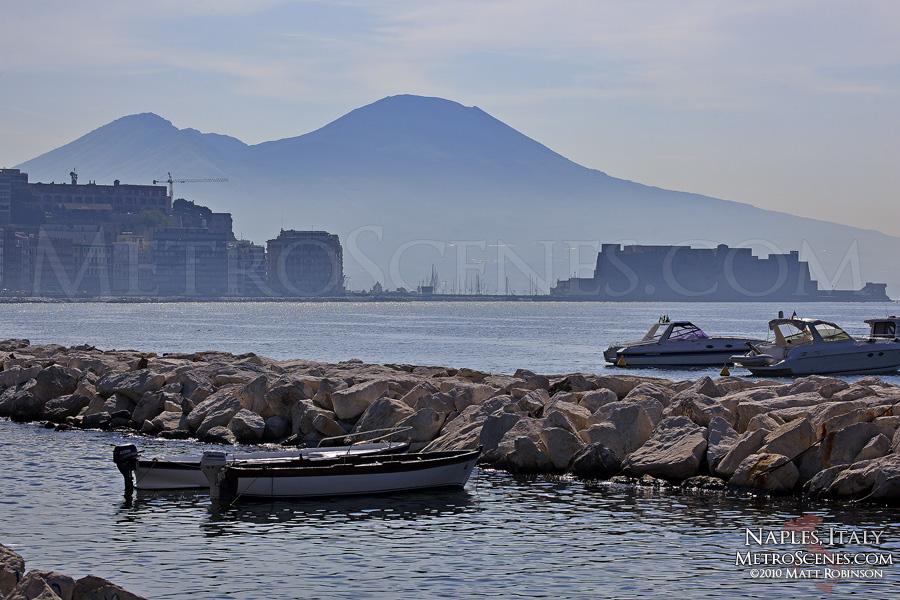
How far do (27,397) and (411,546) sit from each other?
15.7m

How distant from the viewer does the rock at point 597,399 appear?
20.4m

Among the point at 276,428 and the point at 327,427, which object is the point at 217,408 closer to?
the point at 276,428

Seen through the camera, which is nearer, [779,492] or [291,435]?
[779,492]

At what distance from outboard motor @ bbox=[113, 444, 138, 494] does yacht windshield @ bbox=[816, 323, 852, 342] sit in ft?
102

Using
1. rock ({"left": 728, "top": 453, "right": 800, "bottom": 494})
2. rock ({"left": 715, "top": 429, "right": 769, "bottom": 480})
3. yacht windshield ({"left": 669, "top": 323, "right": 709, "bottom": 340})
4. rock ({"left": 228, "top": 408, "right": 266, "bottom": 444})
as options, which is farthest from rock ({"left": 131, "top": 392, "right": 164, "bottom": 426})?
yacht windshield ({"left": 669, "top": 323, "right": 709, "bottom": 340})

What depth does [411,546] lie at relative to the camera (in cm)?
1375

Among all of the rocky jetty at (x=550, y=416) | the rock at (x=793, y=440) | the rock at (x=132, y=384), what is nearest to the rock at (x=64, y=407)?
the rocky jetty at (x=550, y=416)

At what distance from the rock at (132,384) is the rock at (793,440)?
1459 cm

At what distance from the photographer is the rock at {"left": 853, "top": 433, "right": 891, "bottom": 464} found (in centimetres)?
1577

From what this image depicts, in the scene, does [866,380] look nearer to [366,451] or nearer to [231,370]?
[366,451]

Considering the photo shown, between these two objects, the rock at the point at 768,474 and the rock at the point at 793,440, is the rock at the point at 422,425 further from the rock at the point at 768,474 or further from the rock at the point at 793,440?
the rock at the point at 793,440

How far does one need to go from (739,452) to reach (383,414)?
7.09m

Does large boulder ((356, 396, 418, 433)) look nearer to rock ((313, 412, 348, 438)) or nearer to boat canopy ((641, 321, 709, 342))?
rock ((313, 412, 348, 438))

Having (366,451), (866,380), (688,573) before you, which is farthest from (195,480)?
(866,380)
